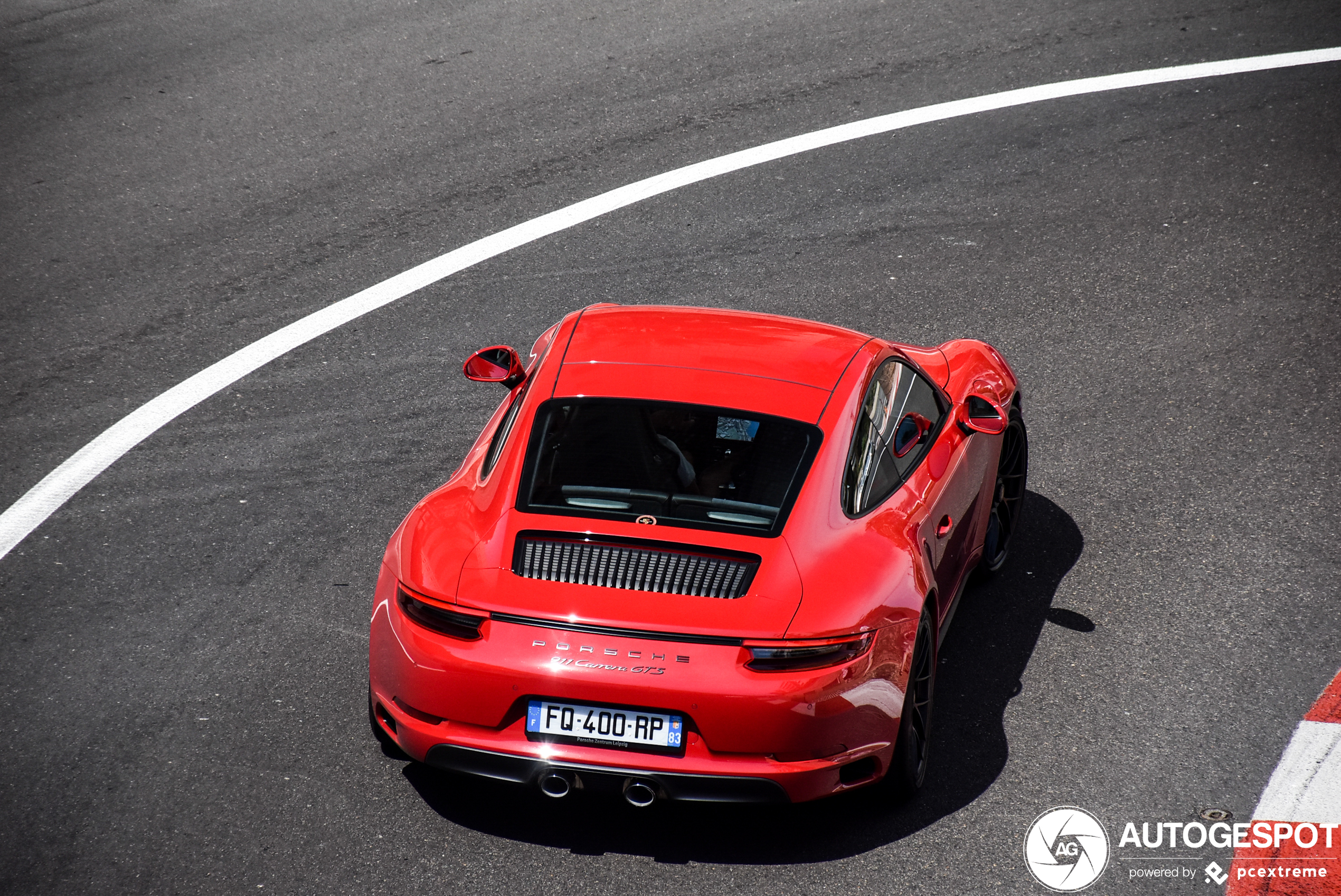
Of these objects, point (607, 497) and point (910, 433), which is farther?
point (910, 433)

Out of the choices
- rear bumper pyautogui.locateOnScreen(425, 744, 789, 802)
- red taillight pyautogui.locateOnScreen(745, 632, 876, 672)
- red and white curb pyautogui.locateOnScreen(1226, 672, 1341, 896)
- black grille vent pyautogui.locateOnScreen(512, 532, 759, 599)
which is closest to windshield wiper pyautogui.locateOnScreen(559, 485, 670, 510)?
black grille vent pyautogui.locateOnScreen(512, 532, 759, 599)

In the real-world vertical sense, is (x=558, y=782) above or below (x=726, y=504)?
below

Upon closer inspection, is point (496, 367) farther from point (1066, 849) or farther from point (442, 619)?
point (1066, 849)

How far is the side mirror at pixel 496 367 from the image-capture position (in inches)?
242

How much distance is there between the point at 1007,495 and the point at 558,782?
3.17 metres

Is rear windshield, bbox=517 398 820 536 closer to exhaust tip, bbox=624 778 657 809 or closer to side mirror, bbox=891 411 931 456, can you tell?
side mirror, bbox=891 411 931 456

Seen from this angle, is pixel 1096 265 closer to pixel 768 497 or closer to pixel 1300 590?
pixel 1300 590

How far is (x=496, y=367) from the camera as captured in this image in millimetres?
6184

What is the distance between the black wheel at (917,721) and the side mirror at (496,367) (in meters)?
2.17

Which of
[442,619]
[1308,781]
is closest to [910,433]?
[1308,781]

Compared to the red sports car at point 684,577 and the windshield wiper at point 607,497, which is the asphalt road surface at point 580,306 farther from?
the windshield wiper at point 607,497

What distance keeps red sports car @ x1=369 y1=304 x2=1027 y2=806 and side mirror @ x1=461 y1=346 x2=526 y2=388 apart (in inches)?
13.0

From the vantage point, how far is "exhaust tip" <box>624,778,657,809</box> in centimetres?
439

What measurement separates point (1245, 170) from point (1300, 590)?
5009 millimetres
